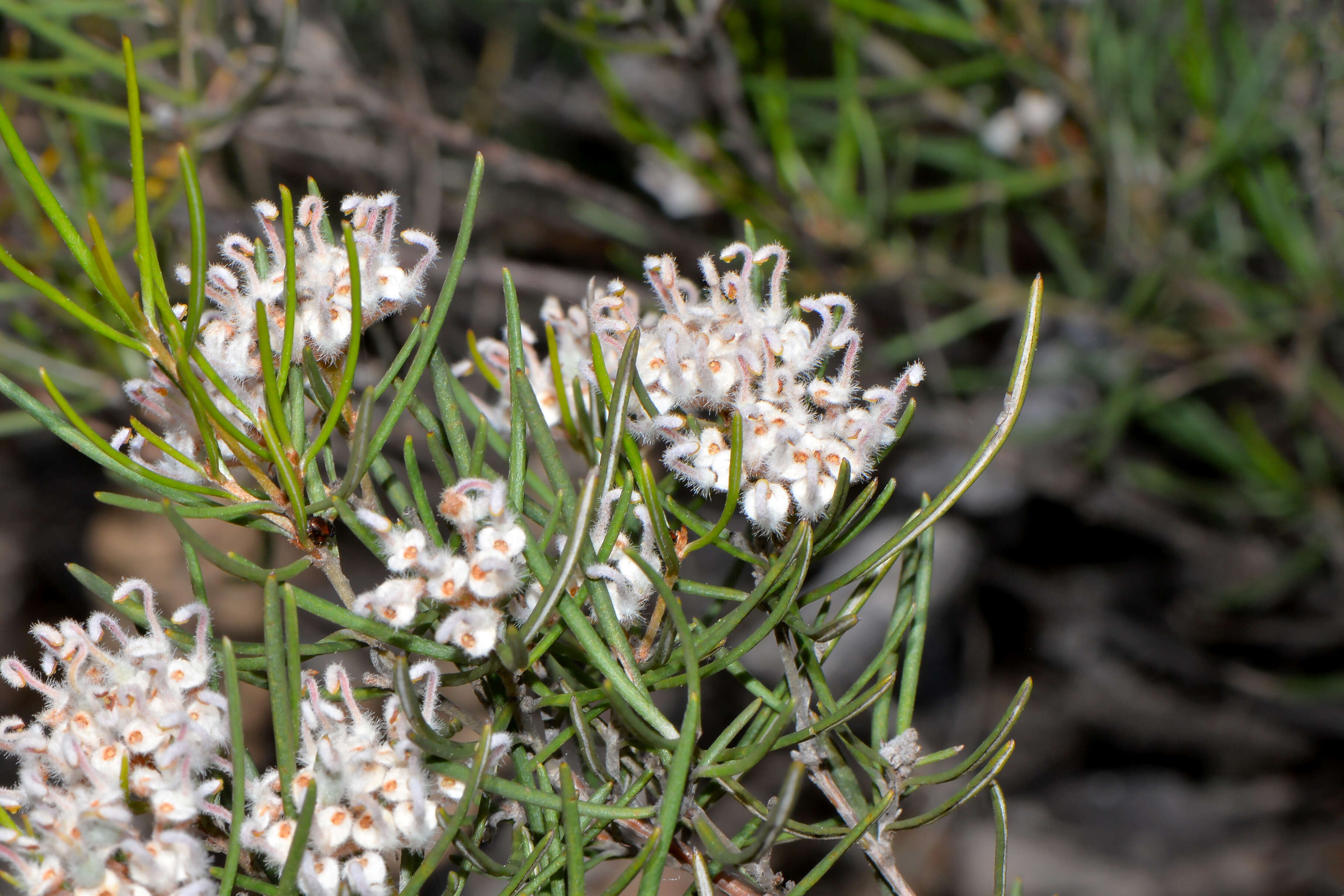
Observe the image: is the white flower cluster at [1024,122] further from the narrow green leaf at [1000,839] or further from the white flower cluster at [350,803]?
the white flower cluster at [350,803]

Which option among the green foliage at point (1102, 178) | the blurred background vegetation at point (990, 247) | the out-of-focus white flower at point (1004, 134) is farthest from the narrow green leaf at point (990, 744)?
the out-of-focus white flower at point (1004, 134)

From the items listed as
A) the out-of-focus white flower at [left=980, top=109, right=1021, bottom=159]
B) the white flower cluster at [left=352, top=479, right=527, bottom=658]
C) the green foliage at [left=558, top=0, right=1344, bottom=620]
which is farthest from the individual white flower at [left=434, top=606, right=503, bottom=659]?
the out-of-focus white flower at [left=980, top=109, right=1021, bottom=159]

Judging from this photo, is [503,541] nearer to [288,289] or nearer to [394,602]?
[394,602]

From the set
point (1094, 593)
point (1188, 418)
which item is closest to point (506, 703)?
point (1188, 418)

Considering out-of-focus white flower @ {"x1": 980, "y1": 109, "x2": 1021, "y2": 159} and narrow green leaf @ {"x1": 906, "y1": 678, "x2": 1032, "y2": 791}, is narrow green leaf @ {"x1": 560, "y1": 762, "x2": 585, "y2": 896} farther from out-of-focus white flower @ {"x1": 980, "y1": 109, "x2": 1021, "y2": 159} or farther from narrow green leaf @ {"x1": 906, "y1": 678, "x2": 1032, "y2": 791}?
out-of-focus white flower @ {"x1": 980, "y1": 109, "x2": 1021, "y2": 159}

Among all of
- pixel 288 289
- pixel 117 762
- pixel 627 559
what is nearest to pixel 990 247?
pixel 627 559

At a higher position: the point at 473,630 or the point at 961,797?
the point at 961,797
